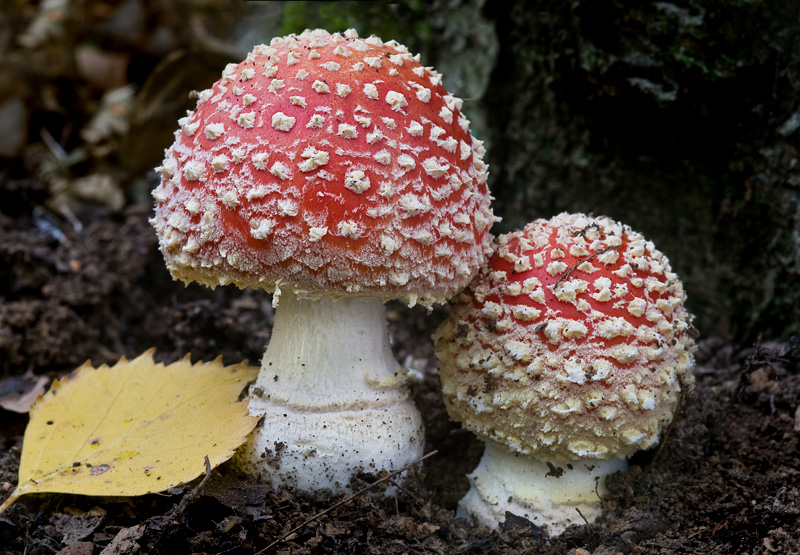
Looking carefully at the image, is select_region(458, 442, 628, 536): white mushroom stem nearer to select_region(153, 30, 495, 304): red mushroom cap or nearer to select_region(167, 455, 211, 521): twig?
select_region(153, 30, 495, 304): red mushroom cap

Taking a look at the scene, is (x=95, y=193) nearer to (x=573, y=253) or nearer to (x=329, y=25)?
(x=329, y=25)

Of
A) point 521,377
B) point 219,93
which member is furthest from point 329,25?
point 521,377

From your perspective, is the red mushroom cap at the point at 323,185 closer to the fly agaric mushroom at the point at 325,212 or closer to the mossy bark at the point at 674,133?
the fly agaric mushroom at the point at 325,212

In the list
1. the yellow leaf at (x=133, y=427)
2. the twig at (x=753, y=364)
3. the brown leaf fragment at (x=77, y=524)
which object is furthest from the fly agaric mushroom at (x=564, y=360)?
the brown leaf fragment at (x=77, y=524)

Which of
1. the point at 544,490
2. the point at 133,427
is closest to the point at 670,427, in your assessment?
the point at 544,490

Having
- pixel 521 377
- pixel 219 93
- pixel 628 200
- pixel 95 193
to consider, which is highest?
pixel 219 93

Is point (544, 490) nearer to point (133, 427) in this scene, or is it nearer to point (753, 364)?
point (753, 364)

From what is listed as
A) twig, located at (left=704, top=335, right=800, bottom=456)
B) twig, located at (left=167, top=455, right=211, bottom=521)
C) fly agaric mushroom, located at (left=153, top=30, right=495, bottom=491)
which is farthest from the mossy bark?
twig, located at (left=167, top=455, right=211, bottom=521)
